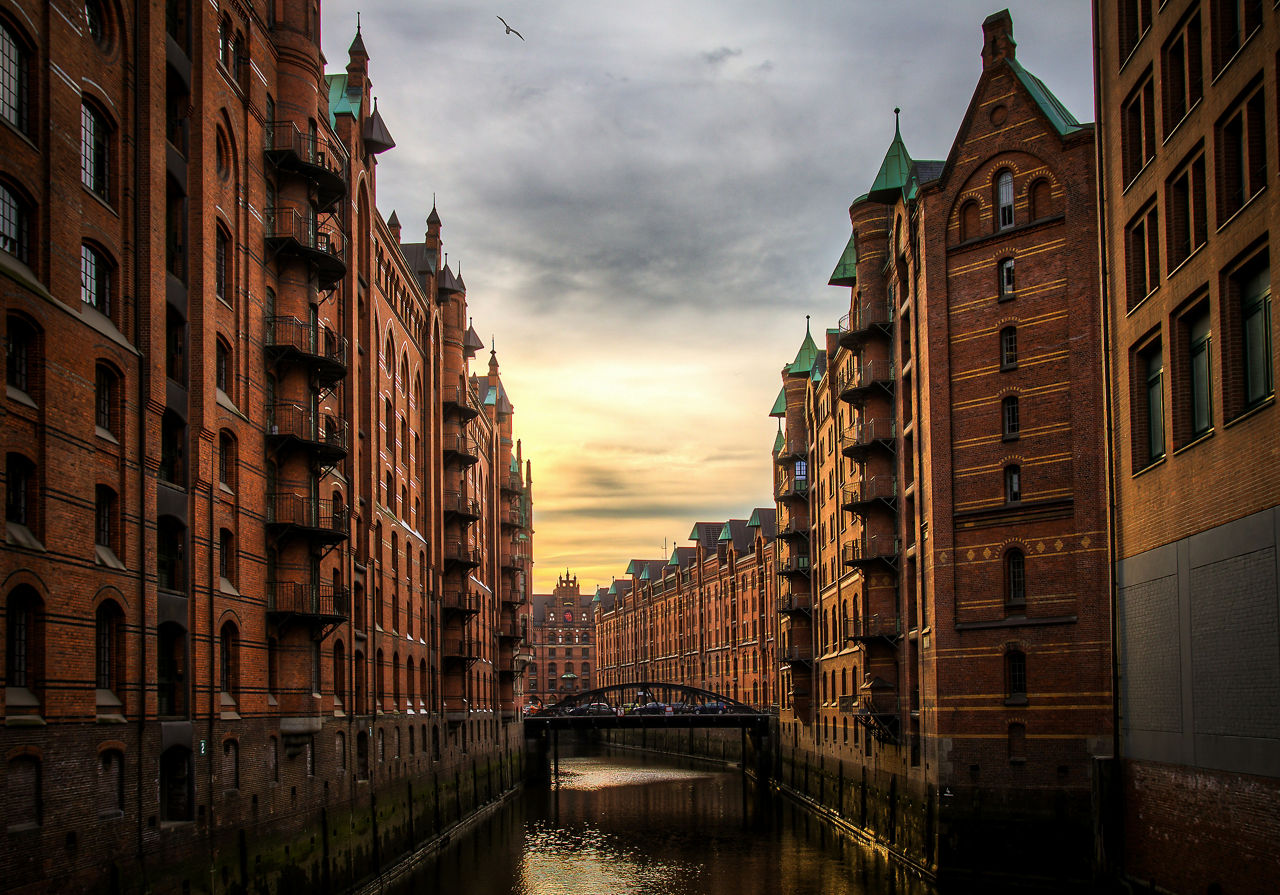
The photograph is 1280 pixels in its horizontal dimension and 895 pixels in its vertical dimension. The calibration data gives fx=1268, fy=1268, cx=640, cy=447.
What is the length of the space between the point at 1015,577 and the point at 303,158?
67.0ft

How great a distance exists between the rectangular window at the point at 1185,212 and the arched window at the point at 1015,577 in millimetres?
12518

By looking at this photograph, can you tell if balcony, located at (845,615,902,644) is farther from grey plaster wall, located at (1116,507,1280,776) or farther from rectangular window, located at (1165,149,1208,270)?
rectangular window, located at (1165,149,1208,270)

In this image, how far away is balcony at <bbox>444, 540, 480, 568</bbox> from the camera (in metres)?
50.9

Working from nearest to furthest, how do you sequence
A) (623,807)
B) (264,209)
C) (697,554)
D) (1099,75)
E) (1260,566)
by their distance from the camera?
(1260,566) < (1099,75) < (264,209) < (623,807) < (697,554)

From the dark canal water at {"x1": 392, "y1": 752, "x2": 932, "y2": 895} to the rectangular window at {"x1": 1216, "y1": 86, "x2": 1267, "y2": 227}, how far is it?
1864 cm

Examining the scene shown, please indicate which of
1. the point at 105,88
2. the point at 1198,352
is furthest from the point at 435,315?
the point at 1198,352

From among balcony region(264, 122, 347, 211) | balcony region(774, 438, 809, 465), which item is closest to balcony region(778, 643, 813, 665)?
balcony region(774, 438, 809, 465)

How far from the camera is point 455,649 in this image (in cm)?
5038

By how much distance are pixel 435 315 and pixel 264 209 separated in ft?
73.1

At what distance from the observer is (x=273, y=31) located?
96.1 feet

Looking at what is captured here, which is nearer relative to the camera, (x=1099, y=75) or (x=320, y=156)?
(x=1099, y=75)

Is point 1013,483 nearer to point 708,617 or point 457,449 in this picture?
point 457,449

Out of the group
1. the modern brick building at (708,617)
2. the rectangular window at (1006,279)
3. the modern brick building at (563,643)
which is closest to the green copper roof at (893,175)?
the rectangular window at (1006,279)

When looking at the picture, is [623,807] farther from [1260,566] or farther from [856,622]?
[1260,566]
